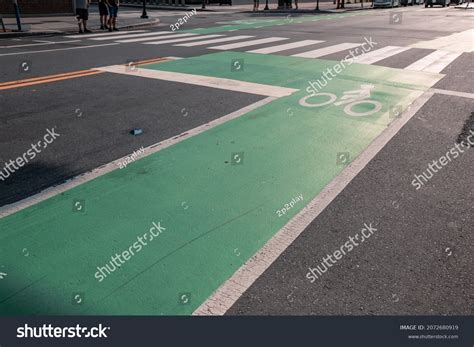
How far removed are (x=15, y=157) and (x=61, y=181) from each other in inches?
41.9

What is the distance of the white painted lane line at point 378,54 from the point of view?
41.2 feet

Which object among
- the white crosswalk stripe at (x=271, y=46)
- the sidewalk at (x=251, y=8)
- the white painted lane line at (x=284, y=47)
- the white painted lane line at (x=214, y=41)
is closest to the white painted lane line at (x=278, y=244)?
the white crosswalk stripe at (x=271, y=46)

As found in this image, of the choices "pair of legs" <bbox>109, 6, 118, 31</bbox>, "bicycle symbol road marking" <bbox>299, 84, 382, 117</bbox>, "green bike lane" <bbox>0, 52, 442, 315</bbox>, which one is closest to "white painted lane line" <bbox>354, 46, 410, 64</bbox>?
"bicycle symbol road marking" <bbox>299, 84, 382, 117</bbox>

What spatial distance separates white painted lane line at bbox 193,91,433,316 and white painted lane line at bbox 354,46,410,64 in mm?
7180

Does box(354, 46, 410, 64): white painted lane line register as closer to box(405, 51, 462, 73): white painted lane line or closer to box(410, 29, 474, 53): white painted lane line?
box(405, 51, 462, 73): white painted lane line

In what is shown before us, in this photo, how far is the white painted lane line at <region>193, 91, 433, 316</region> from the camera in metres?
3.11

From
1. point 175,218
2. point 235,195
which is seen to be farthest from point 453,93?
point 175,218

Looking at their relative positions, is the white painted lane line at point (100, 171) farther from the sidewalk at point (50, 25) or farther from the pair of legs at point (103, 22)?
the pair of legs at point (103, 22)

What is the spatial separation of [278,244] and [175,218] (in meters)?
1.10

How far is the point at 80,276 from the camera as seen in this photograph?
3357 millimetres

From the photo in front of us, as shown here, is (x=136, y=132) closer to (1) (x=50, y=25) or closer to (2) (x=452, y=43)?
(2) (x=452, y=43)

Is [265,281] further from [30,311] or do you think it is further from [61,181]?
[61,181]

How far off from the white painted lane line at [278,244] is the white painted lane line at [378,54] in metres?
7.18
